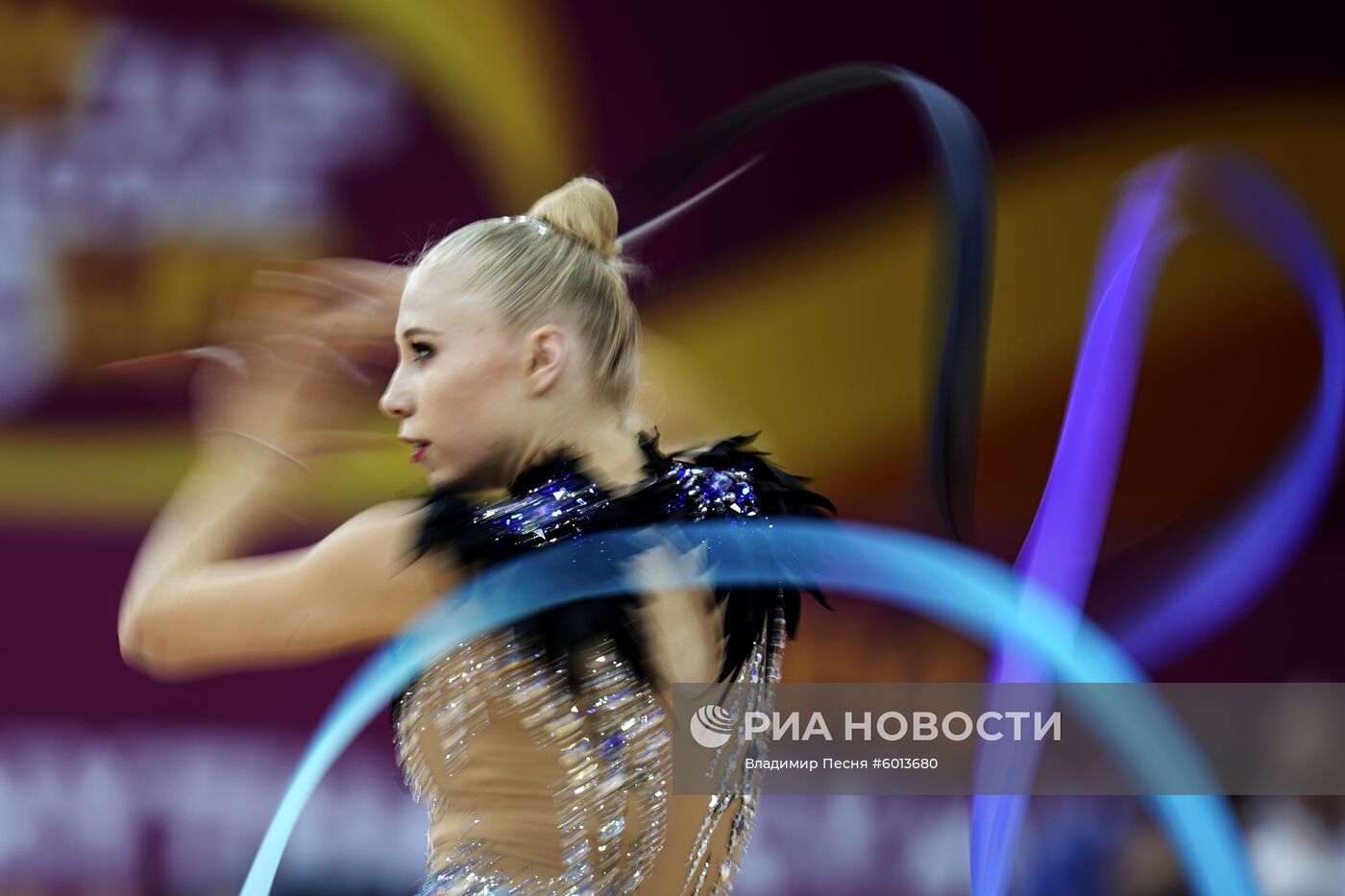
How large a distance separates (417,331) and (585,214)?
0.71 feet

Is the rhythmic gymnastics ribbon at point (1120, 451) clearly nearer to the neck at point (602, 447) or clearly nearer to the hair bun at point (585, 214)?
the neck at point (602, 447)

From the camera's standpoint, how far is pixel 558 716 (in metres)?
1.37

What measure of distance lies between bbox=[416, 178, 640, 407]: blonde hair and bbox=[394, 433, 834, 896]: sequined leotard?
0.12 m

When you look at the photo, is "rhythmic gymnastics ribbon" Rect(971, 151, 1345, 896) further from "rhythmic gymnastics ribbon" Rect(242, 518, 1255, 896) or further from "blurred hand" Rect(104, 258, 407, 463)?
"blurred hand" Rect(104, 258, 407, 463)

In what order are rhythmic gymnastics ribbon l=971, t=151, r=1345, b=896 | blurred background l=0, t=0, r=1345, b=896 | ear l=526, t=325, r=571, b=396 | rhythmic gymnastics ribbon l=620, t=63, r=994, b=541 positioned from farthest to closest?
blurred background l=0, t=0, r=1345, b=896 → rhythmic gymnastics ribbon l=971, t=151, r=1345, b=896 → rhythmic gymnastics ribbon l=620, t=63, r=994, b=541 → ear l=526, t=325, r=571, b=396

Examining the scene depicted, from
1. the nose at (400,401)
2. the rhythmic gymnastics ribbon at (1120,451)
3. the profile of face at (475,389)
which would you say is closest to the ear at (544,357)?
the profile of face at (475,389)

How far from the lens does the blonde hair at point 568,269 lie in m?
1.42

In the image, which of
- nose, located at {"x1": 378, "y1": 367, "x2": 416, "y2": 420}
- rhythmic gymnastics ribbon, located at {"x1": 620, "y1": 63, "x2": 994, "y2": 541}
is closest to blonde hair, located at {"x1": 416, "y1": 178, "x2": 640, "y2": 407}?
nose, located at {"x1": 378, "y1": 367, "x2": 416, "y2": 420}

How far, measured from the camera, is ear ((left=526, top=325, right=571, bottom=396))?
1400mm

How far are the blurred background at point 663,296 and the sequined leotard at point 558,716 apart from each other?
8.02 feet

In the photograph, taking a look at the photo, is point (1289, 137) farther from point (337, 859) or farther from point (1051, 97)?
point (337, 859)

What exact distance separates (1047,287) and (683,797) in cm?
282

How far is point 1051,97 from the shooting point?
3.97 meters

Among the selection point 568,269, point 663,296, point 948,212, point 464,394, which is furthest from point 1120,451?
point 464,394
